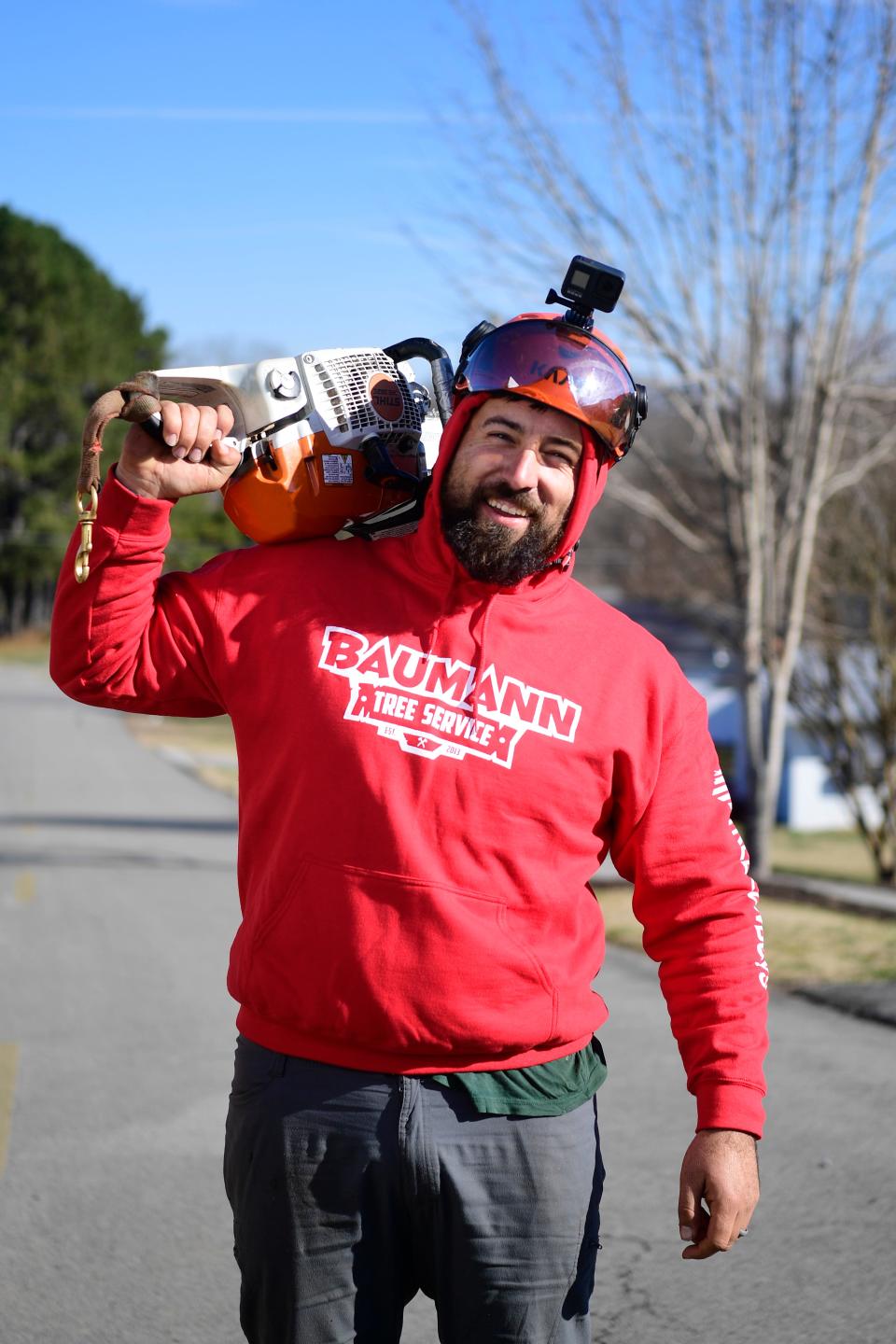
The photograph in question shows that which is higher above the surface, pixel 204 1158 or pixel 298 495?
pixel 298 495

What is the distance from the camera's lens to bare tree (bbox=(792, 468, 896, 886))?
50.5ft

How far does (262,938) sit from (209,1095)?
3.74 m

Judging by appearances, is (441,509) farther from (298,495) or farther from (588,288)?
(588,288)

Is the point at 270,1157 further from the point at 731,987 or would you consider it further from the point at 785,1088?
the point at 785,1088

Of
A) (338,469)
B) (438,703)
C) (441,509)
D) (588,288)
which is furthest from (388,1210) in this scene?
(588,288)

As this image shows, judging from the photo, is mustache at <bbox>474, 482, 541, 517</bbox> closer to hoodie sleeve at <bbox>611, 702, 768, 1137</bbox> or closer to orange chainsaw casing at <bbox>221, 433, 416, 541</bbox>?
orange chainsaw casing at <bbox>221, 433, 416, 541</bbox>

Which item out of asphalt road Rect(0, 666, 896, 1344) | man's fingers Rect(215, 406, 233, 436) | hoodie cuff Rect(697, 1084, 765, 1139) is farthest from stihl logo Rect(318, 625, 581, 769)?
asphalt road Rect(0, 666, 896, 1344)

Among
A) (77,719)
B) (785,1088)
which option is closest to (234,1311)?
(785,1088)

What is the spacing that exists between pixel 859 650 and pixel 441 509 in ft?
46.9

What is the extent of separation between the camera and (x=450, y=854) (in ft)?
7.72

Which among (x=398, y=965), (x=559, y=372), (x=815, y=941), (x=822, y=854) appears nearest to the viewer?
(x=398, y=965)

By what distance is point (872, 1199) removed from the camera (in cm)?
485

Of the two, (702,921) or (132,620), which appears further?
(702,921)

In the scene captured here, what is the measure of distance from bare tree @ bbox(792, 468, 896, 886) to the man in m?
→ 13.0
